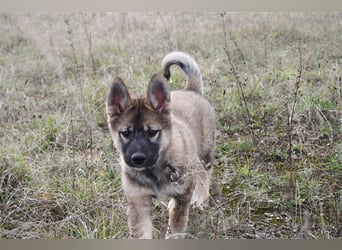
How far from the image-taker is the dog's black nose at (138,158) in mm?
3266

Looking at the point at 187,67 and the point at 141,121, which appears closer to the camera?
the point at 141,121

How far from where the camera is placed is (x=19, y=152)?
3.78m

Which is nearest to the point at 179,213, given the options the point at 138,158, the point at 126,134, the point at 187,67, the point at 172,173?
the point at 172,173

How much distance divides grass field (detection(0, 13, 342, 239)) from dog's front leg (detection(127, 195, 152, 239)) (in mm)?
101

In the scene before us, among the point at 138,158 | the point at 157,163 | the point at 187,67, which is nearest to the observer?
the point at 138,158

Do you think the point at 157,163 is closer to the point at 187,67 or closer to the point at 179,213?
the point at 179,213

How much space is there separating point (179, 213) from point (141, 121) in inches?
21.1

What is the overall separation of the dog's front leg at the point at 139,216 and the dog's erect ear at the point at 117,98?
467 millimetres

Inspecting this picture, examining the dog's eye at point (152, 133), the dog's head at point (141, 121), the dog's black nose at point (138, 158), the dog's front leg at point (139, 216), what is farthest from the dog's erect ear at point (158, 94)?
the dog's front leg at point (139, 216)

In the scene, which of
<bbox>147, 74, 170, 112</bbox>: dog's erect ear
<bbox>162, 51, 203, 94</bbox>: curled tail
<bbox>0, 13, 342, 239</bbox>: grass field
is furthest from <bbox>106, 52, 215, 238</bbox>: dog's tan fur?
<bbox>162, 51, 203, 94</bbox>: curled tail

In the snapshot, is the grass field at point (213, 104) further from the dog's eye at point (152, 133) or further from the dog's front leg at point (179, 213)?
the dog's eye at point (152, 133)

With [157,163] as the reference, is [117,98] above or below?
above

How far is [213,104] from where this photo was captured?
3.79 metres

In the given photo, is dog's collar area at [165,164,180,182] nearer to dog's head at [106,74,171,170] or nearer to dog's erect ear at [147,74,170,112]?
dog's head at [106,74,171,170]
